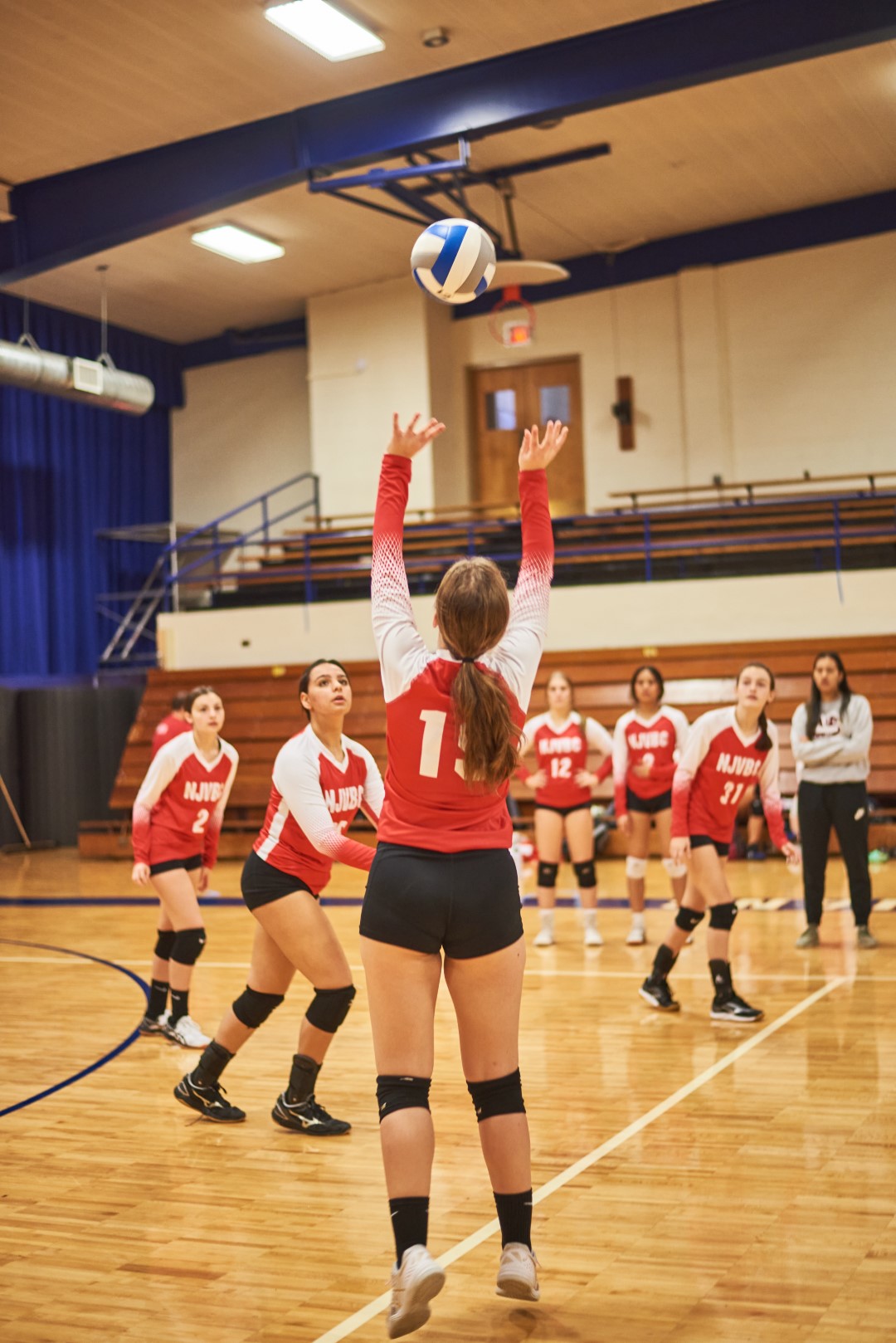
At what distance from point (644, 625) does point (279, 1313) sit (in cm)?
1162

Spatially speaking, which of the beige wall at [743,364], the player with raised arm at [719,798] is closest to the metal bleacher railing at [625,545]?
the beige wall at [743,364]

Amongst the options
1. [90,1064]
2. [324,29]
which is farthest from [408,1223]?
[324,29]

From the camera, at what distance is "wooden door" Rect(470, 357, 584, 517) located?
59.8ft

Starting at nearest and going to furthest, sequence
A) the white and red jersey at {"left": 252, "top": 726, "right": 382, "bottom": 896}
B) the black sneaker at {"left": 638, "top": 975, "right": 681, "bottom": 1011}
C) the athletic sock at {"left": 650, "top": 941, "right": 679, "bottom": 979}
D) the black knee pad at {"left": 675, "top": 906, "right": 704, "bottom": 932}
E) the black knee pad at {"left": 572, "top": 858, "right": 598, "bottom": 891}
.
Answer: the white and red jersey at {"left": 252, "top": 726, "right": 382, "bottom": 896} → the black knee pad at {"left": 675, "top": 906, "right": 704, "bottom": 932} → the athletic sock at {"left": 650, "top": 941, "right": 679, "bottom": 979} → the black sneaker at {"left": 638, "top": 975, "right": 681, "bottom": 1011} → the black knee pad at {"left": 572, "top": 858, "right": 598, "bottom": 891}

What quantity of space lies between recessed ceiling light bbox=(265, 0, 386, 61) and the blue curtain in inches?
335

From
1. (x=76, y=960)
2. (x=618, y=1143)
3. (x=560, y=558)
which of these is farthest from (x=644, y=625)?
(x=618, y=1143)

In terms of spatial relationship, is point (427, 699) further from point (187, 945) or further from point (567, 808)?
point (567, 808)

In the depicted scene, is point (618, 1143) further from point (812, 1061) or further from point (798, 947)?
point (798, 947)

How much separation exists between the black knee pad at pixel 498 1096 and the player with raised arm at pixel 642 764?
18.0ft

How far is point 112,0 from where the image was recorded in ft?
31.2

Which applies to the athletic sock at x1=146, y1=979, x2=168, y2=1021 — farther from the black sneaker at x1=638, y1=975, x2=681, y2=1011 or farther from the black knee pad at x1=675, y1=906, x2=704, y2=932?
the black knee pad at x1=675, y1=906, x2=704, y2=932

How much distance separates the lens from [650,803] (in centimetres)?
872

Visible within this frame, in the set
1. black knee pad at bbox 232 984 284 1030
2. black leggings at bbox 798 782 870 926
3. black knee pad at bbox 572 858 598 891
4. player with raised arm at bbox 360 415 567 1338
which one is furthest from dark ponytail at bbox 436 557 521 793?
black knee pad at bbox 572 858 598 891

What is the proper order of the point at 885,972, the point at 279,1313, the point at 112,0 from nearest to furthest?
the point at 279,1313
the point at 885,972
the point at 112,0
